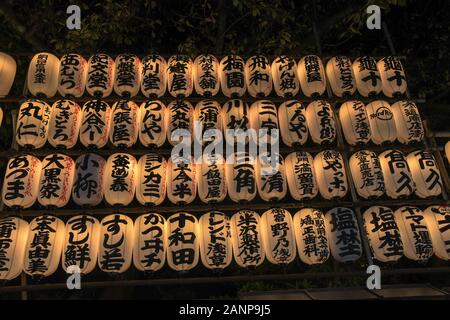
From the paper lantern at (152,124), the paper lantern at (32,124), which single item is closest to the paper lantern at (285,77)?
the paper lantern at (152,124)

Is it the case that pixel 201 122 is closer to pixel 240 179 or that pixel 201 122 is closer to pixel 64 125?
pixel 240 179

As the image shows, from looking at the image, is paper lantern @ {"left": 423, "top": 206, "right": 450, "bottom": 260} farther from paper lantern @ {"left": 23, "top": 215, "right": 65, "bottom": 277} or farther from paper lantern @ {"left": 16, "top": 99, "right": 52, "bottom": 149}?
paper lantern @ {"left": 16, "top": 99, "right": 52, "bottom": 149}

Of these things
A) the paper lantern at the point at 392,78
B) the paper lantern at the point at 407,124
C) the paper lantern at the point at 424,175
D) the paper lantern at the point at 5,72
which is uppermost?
the paper lantern at the point at 5,72

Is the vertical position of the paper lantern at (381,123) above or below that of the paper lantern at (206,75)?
below

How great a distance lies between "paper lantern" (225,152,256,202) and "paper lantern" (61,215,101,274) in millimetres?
2151

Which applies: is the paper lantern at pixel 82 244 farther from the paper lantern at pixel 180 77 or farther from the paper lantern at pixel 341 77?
the paper lantern at pixel 341 77

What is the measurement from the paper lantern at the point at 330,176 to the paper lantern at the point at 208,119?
6.01 ft

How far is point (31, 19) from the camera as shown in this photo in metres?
8.40

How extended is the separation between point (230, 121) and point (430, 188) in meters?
3.55

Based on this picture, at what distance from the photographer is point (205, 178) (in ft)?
19.3

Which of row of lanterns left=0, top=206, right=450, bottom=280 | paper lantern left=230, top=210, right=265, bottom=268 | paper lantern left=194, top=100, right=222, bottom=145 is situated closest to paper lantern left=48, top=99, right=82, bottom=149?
row of lanterns left=0, top=206, right=450, bottom=280

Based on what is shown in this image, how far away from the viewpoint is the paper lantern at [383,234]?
5.59 metres

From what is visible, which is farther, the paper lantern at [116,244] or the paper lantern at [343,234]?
the paper lantern at [343,234]

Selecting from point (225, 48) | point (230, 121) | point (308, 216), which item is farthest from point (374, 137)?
point (225, 48)
